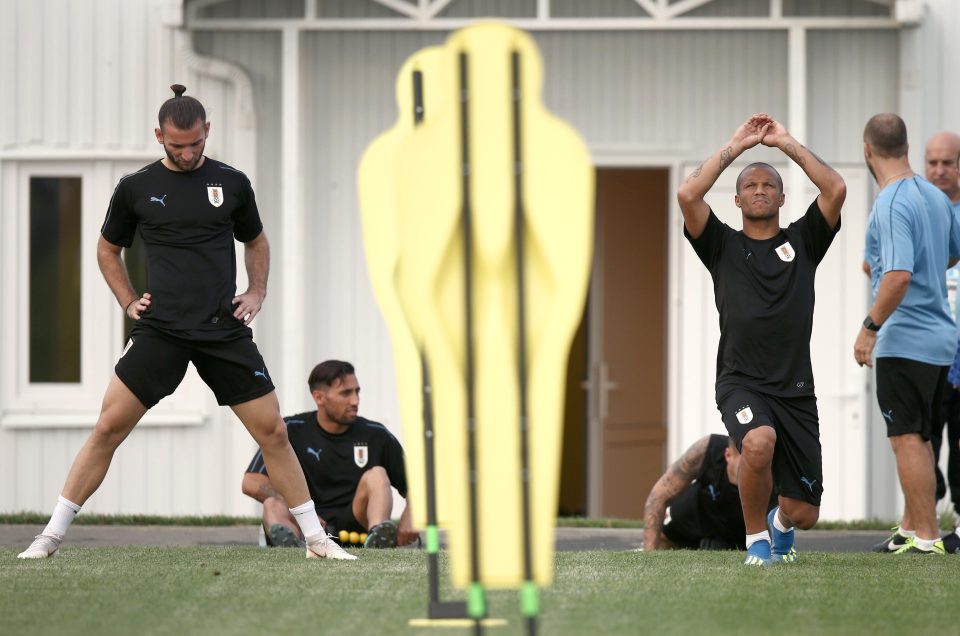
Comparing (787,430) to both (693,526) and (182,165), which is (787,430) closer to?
(693,526)

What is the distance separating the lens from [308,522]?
711cm

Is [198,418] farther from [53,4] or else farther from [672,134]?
[672,134]

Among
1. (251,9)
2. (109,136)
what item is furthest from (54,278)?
(251,9)

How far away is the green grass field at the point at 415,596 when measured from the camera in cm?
511

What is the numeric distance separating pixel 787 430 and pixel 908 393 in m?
1.08

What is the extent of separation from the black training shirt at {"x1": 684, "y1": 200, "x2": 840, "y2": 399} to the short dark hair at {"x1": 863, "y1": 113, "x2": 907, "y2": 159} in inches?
34.7

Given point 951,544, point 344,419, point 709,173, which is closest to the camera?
point 709,173

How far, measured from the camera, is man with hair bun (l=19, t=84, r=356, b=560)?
682 centimetres

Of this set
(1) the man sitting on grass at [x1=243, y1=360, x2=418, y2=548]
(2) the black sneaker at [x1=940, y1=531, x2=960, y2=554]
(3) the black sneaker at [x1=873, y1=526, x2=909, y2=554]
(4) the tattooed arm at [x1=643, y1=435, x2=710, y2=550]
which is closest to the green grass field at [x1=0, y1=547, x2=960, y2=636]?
(2) the black sneaker at [x1=940, y1=531, x2=960, y2=554]

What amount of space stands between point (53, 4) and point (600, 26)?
406 cm

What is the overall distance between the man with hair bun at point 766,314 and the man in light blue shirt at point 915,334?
79 cm

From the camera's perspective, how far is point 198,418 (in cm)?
1205

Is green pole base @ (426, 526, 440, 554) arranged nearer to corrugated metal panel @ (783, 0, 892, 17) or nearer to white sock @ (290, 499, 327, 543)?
white sock @ (290, 499, 327, 543)

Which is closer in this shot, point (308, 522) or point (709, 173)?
point (709, 173)
